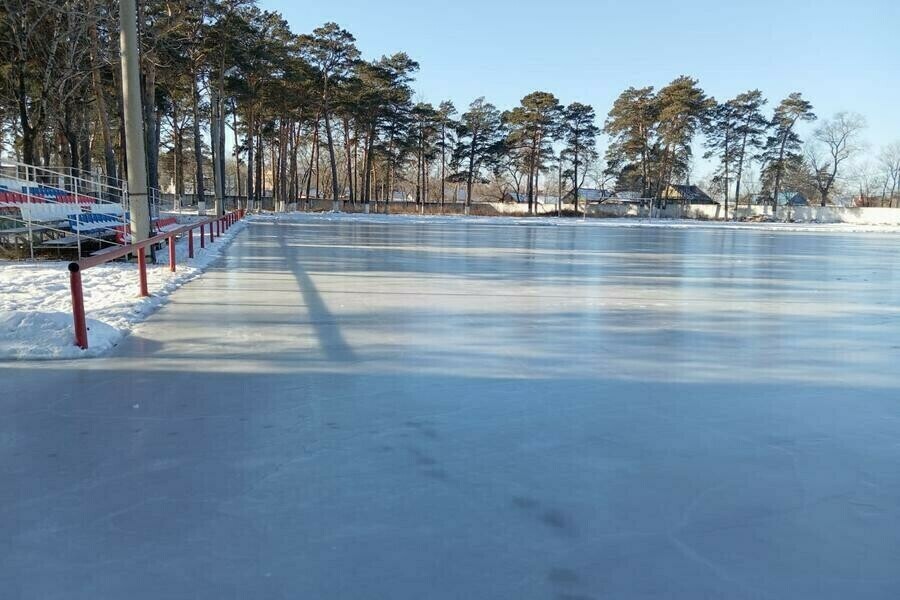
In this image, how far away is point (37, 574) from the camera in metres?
2.82

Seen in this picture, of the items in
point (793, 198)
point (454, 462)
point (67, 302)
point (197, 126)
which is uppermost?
point (197, 126)

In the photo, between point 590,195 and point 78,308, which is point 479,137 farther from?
point 78,308

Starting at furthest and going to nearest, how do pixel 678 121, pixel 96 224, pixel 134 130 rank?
pixel 678 121, pixel 96 224, pixel 134 130

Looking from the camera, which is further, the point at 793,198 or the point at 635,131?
the point at 793,198

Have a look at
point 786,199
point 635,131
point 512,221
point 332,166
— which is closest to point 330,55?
point 332,166

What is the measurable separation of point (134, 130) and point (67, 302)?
5012 mm

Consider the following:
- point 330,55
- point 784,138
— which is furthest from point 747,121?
point 330,55

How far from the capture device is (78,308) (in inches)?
265

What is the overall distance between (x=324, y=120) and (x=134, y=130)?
→ 60.1 meters

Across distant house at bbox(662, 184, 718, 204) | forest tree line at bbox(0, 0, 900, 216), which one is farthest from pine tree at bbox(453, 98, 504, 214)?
distant house at bbox(662, 184, 718, 204)

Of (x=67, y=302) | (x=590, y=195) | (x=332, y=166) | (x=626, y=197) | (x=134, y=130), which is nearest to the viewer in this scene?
(x=67, y=302)

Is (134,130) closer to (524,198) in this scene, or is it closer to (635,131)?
(635,131)

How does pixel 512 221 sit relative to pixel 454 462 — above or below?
above

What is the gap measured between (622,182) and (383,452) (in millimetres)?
85960
